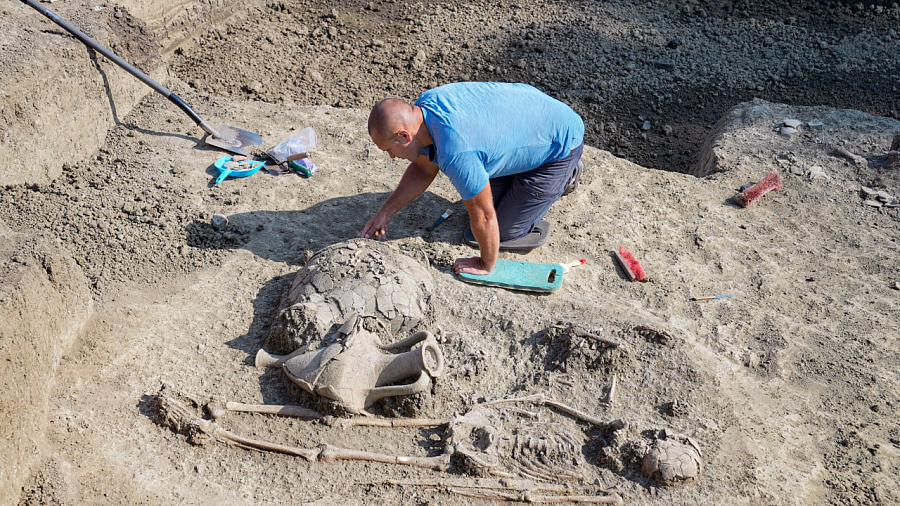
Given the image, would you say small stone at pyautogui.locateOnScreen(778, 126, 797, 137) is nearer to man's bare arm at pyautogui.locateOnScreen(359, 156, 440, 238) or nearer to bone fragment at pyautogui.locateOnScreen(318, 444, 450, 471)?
man's bare arm at pyautogui.locateOnScreen(359, 156, 440, 238)

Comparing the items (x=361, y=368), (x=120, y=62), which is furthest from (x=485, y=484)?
(x=120, y=62)

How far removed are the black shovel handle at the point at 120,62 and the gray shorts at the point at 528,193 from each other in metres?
2.28

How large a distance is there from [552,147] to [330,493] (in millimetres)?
2415

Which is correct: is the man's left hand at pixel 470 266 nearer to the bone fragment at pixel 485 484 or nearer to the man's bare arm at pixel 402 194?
the man's bare arm at pixel 402 194

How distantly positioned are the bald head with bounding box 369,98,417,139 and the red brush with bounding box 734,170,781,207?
9.23 feet

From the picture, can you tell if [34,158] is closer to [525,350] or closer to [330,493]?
[330,493]

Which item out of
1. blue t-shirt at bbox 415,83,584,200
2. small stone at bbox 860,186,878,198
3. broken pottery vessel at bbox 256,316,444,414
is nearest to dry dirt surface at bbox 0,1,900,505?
small stone at bbox 860,186,878,198

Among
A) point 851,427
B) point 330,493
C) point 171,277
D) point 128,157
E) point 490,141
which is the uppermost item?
point 490,141

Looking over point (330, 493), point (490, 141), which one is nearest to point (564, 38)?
point (490, 141)

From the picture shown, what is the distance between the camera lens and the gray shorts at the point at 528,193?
435 cm

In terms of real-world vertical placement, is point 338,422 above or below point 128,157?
below

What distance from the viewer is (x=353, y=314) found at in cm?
356

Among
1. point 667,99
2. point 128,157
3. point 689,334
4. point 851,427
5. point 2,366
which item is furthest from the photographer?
point 667,99

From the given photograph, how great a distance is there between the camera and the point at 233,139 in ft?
17.0
